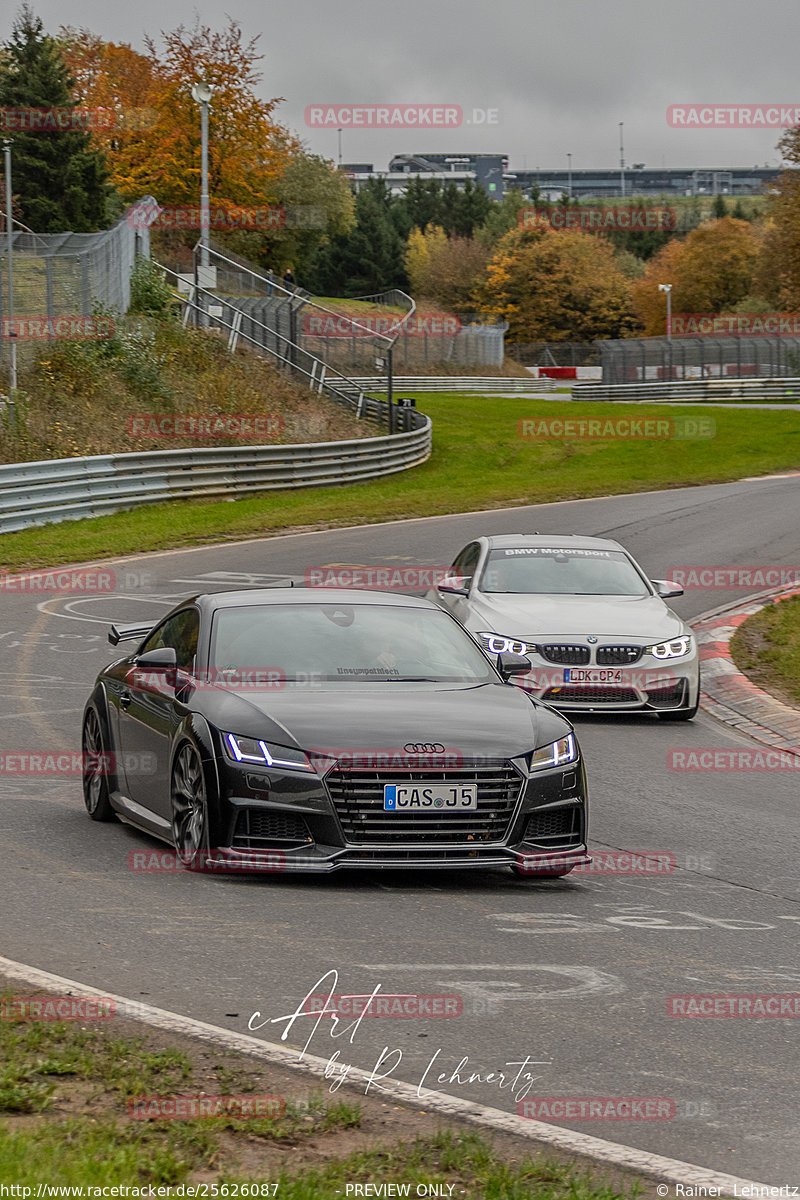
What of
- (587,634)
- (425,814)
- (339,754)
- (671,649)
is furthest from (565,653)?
(339,754)

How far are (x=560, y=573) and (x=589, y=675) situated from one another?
6.69ft

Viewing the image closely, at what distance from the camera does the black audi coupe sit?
7.31 m

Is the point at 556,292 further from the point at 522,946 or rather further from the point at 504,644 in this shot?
the point at 522,946

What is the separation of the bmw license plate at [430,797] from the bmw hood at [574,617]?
638 centimetres

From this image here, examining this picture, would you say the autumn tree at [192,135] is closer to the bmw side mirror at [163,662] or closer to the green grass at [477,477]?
the green grass at [477,477]

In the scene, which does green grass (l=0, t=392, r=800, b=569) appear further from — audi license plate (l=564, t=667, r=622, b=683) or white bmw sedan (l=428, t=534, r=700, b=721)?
audi license plate (l=564, t=667, r=622, b=683)

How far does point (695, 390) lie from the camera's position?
250 feet

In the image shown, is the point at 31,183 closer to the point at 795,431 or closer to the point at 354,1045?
the point at 795,431

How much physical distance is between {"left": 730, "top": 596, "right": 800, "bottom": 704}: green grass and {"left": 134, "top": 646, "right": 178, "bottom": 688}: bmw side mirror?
7.91 m

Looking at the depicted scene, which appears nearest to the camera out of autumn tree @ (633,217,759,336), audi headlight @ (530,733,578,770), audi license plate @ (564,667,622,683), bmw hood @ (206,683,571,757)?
bmw hood @ (206,683,571,757)

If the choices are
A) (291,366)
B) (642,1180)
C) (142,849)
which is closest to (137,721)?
(142,849)

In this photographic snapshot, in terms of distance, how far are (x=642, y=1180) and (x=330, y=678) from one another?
438 centimetres

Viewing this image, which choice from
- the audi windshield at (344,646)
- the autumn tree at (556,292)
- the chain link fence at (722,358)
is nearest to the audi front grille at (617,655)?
the audi windshield at (344,646)

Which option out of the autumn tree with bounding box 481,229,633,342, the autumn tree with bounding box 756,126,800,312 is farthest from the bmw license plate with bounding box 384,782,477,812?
the autumn tree with bounding box 481,229,633,342
